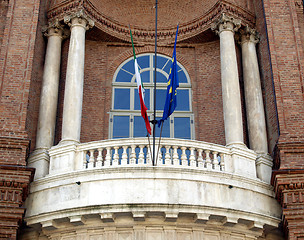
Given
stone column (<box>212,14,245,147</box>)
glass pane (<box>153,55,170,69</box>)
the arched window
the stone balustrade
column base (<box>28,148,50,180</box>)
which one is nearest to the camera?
the stone balustrade

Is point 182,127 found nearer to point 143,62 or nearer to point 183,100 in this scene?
point 183,100

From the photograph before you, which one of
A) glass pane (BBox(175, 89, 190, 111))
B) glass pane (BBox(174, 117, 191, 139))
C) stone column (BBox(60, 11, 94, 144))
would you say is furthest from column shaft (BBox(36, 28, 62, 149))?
glass pane (BBox(175, 89, 190, 111))

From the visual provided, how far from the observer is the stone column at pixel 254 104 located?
1841 centimetres

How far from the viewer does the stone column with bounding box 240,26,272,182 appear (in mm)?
18406

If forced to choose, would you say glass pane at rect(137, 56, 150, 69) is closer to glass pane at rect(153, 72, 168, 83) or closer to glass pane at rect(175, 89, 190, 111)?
glass pane at rect(153, 72, 168, 83)

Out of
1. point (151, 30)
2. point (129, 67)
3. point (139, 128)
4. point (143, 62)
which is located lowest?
point (139, 128)

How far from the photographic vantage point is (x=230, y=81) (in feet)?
65.0

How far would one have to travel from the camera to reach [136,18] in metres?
23.3

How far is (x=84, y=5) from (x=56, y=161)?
6309 millimetres

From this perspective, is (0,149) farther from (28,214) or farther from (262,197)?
(262,197)

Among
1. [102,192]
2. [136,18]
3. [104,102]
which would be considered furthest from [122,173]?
[136,18]

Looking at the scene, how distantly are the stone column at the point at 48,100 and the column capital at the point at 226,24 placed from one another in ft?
17.7

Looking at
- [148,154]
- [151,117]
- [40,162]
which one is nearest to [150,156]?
[148,154]

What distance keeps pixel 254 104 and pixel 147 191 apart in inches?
238
